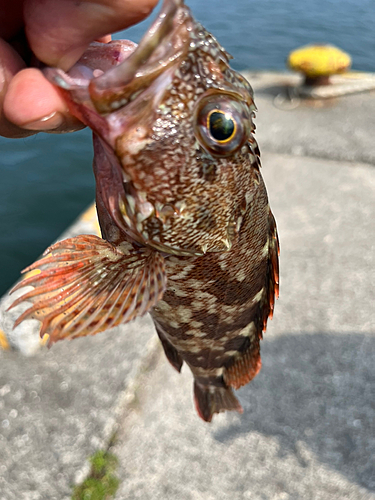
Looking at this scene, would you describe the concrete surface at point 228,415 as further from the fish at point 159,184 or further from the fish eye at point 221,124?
the fish eye at point 221,124

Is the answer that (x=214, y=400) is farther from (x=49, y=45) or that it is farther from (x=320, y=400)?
(x=49, y=45)

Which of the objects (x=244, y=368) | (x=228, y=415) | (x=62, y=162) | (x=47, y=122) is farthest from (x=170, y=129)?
(x=62, y=162)

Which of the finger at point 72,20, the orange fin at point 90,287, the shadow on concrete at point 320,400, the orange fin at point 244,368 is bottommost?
the shadow on concrete at point 320,400

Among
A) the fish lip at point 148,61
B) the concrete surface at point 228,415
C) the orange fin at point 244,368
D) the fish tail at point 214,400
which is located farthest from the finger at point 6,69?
the concrete surface at point 228,415

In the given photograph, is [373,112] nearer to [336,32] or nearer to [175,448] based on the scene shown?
[175,448]

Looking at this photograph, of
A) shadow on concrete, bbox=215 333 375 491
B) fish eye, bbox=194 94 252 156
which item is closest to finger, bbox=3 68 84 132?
fish eye, bbox=194 94 252 156

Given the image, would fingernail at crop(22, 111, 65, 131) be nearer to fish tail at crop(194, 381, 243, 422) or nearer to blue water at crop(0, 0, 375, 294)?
blue water at crop(0, 0, 375, 294)
